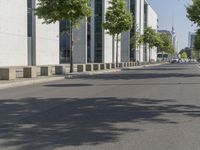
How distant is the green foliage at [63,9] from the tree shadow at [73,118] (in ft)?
67.9

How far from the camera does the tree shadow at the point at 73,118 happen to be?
8.48m

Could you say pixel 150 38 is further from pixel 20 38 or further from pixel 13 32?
pixel 13 32

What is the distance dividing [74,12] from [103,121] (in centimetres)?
2628

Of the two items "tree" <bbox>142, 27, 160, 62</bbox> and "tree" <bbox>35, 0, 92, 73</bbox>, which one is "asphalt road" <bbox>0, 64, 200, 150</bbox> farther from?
"tree" <bbox>142, 27, 160, 62</bbox>

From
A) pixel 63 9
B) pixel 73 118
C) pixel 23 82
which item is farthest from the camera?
pixel 63 9

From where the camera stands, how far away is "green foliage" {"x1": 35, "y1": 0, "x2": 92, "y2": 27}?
36219 millimetres

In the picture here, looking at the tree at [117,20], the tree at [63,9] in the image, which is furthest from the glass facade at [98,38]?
the tree at [63,9]

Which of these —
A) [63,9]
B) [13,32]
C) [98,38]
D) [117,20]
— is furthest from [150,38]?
[63,9]

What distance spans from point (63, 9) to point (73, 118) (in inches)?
1019

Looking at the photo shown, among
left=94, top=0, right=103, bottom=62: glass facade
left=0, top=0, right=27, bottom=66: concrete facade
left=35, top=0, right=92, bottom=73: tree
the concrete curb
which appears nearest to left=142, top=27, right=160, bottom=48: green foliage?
left=94, top=0, right=103, bottom=62: glass facade

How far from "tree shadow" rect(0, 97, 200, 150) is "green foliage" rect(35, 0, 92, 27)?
20.7 m

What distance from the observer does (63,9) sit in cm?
3631

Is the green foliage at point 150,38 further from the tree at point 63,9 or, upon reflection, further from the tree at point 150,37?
the tree at point 63,9

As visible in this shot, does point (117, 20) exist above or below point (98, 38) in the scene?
above
